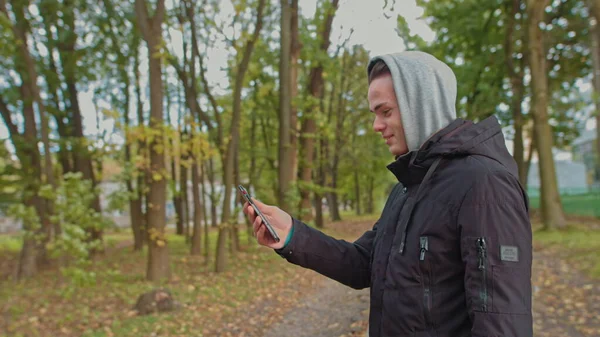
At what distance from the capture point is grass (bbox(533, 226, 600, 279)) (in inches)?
344

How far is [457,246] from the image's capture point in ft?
4.78

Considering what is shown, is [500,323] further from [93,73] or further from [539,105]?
[93,73]

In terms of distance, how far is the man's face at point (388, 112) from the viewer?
173 centimetres

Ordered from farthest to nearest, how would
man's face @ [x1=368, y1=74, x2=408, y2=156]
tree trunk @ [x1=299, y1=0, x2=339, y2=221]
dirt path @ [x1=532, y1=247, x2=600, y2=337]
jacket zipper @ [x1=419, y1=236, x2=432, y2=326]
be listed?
tree trunk @ [x1=299, y1=0, x2=339, y2=221]
dirt path @ [x1=532, y1=247, x2=600, y2=337]
man's face @ [x1=368, y1=74, x2=408, y2=156]
jacket zipper @ [x1=419, y1=236, x2=432, y2=326]

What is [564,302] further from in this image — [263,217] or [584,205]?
[584,205]

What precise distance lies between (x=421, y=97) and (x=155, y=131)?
7.80 metres

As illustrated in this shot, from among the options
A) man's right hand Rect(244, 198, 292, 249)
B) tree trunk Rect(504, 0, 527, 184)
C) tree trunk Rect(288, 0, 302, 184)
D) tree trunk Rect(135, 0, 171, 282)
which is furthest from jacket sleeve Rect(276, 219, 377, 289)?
tree trunk Rect(504, 0, 527, 184)

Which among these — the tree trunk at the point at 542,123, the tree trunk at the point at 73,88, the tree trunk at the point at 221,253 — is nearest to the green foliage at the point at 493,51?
the tree trunk at the point at 542,123

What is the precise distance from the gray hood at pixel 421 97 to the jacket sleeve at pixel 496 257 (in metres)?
0.32

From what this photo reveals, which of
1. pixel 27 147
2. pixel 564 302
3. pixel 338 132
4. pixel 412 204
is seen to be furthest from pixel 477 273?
pixel 338 132

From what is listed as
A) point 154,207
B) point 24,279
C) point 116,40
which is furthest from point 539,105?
point 24,279

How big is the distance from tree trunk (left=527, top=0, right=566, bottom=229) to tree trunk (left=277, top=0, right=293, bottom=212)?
6.51m

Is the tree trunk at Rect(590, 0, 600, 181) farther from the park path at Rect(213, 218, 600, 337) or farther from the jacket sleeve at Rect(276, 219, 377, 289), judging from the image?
the jacket sleeve at Rect(276, 219, 377, 289)

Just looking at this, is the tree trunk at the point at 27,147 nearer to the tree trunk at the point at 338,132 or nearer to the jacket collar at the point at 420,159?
the jacket collar at the point at 420,159
